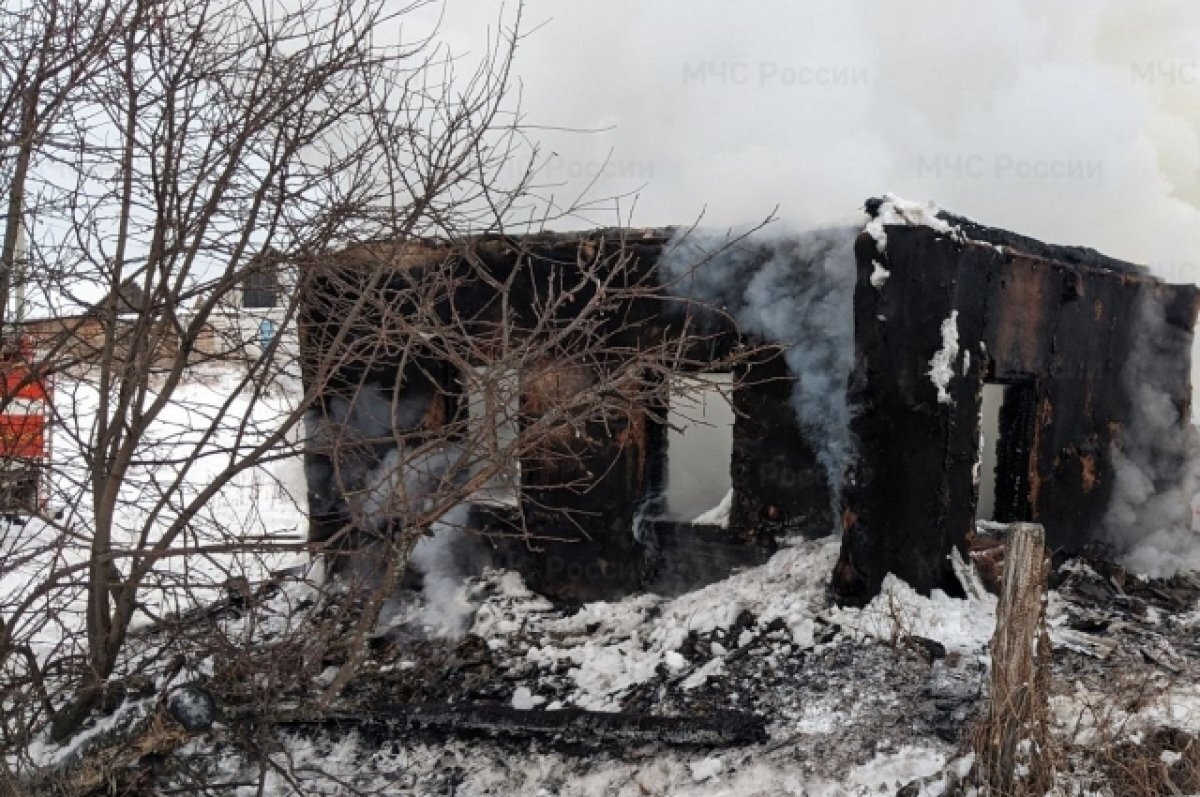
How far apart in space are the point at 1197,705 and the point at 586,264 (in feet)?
16.8

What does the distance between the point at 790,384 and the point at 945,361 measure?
48.0 inches

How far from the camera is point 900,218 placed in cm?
748

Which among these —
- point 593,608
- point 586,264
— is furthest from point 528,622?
point 586,264

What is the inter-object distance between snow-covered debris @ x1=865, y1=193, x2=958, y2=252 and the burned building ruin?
0.02 meters

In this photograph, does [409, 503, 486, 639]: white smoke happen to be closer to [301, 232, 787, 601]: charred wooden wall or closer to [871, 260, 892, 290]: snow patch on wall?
[301, 232, 787, 601]: charred wooden wall

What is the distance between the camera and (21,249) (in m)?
6.64

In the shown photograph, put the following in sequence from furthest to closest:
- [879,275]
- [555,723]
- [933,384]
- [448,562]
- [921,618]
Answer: [448,562] → [933,384] → [879,275] → [921,618] → [555,723]

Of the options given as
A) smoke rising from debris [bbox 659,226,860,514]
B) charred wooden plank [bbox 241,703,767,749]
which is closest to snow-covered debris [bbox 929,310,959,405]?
smoke rising from debris [bbox 659,226,860,514]

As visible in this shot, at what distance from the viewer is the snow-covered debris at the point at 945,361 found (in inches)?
299

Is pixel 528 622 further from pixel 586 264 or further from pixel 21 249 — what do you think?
pixel 21 249

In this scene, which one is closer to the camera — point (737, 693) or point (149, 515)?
point (149, 515)

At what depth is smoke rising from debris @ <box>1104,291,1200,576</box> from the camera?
10445mm

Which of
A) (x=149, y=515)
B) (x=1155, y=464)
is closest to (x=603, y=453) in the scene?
(x=149, y=515)

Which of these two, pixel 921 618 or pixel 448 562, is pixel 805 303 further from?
pixel 448 562
